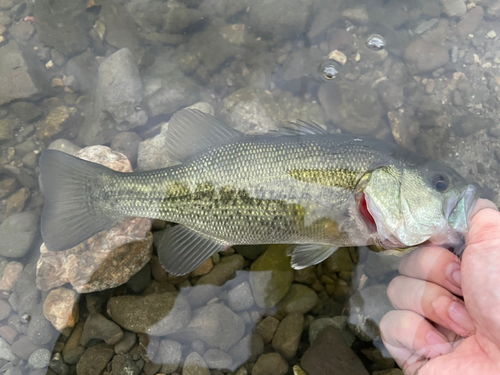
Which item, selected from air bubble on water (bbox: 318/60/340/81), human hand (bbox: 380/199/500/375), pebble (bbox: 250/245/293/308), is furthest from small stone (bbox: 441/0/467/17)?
pebble (bbox: 250/245/293/308)

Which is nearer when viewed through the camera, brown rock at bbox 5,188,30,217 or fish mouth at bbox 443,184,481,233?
fish mouth at bbox 443,184,481,233

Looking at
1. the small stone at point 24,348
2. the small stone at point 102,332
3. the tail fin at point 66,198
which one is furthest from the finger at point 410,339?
the small stone at point 24,348

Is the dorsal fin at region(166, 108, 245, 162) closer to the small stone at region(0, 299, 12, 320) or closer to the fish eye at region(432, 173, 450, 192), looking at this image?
the fish eye at region(432, 173, 450, 192)

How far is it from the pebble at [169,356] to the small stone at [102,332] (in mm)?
383

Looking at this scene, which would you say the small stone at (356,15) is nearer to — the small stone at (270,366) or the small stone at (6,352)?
the small stone at (270,366)

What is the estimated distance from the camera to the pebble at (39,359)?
2855 mm

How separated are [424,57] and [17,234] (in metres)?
4.88

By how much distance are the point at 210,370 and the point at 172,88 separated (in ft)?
9.86

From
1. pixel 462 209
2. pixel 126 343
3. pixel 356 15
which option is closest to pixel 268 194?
pixel 462 209

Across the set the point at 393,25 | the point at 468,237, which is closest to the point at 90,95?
the point at 393,25

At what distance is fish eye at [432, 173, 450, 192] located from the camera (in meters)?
2.17

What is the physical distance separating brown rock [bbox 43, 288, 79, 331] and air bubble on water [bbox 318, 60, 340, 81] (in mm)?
3525

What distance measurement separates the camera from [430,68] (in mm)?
3699

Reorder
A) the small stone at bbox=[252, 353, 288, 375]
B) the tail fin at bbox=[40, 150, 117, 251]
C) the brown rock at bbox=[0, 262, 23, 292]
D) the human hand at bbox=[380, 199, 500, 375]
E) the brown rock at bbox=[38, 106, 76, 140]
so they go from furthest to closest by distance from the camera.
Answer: the brown rock at bbox=[38, 106, 76, 140] → the brown rock at bbox=[0, 262, 23, 292] → the small stone at bbox=[252, 353, 288, 375] → the tail fin at bbox=[40, 150, 117, 251] → the human hand at bbox=[380, 199, 500, 375]
